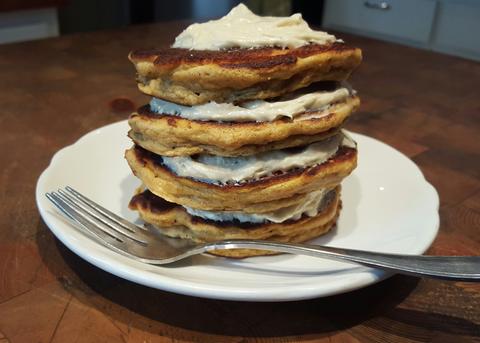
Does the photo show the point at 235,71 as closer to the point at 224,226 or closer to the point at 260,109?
the point at 260,109

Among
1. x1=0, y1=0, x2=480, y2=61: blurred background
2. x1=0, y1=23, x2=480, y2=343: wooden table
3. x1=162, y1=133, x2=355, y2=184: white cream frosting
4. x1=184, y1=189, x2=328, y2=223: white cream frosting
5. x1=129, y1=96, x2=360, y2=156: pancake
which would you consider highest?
x1=129, y1=96, x2=360, y2=156: pancake

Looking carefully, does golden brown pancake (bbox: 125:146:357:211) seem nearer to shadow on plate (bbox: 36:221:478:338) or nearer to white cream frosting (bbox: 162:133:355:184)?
white cream frosting (bbox: 162:133:355:184)

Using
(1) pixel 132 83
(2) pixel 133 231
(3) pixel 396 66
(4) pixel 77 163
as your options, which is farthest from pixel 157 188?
(3) pixel 396 66

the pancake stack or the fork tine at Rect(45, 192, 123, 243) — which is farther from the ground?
the pancake stack

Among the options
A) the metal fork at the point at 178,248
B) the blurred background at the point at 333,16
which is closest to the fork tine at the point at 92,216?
the metal fork at the point at 178,248

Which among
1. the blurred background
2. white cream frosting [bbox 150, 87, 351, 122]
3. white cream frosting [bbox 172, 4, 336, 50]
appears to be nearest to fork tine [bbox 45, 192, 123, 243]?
white cream frosting [bbox 150, 87, 351, 122]

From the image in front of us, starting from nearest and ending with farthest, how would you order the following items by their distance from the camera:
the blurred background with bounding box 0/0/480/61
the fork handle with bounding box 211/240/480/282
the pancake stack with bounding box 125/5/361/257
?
1. the fork handle with bounding box 211/240/480/282
2. the pancake stack with bounding box 125/5/361/257
3. the blurred background with bounding box 0/0/480/61

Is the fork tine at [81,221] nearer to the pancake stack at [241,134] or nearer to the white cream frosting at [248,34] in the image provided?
the pancake stack at [241,134]

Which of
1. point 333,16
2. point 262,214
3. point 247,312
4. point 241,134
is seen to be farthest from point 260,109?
point 333,16
